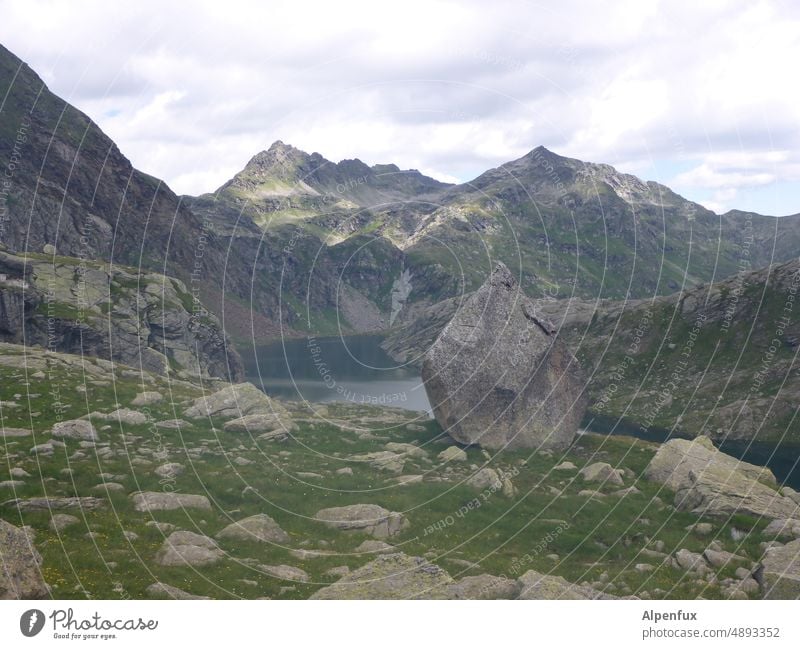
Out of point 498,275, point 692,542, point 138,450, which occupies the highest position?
point 498,275

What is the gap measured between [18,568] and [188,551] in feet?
22.5

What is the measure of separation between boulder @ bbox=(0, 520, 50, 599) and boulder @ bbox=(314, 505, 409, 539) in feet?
49.9

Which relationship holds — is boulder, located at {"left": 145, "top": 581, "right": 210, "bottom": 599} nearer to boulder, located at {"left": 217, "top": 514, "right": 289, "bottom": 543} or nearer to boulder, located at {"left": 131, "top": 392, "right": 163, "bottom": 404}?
boulder, located at {"left": 217, "top": 514, "right": 289, "bottom": 543}

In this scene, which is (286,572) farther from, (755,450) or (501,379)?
(755,450)

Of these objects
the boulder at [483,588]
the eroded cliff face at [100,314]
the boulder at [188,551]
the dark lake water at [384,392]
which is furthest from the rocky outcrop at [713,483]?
the eroded cliff face at [100,314]

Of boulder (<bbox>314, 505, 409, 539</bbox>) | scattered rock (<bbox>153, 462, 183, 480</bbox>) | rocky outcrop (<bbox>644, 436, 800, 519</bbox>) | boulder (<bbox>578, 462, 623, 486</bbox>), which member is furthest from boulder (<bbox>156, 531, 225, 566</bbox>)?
boulder (<bbox>578, 462, 623, 486</bbox>)

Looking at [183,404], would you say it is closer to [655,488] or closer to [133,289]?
[655,488]

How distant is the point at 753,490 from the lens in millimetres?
40281

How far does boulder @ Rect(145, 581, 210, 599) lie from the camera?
24.0m

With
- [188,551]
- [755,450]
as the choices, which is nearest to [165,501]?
[188,551]

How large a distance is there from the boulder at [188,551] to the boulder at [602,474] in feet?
93.8

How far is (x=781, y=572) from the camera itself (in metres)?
28.2

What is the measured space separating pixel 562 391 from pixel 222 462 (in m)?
31.6

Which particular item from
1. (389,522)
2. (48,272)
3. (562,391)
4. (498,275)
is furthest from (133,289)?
(389,522)
